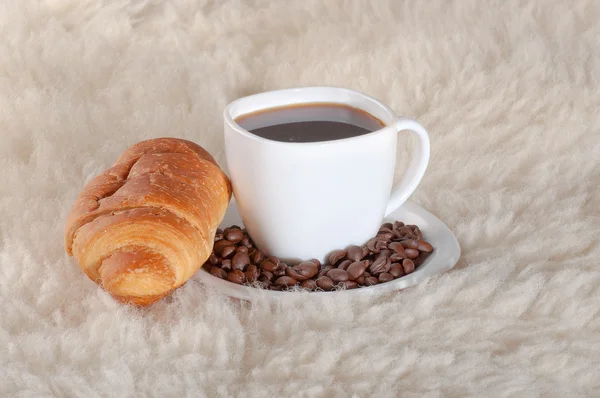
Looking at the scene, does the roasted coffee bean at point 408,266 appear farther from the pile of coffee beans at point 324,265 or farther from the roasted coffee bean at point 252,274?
the roasted coffee bean at point 252,274

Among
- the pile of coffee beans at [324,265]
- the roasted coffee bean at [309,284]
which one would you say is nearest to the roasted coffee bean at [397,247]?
the pile of coffee beans at [324,265]

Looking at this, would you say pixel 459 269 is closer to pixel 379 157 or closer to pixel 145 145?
pixel 379 157

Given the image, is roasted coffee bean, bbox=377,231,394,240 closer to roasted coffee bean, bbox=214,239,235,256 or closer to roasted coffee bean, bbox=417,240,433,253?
roasted coffee bean, bbox=417,240,433,253

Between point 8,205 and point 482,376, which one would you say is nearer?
point 482,376

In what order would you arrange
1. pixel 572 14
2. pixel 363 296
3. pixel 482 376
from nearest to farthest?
pixel 482 376
pixel 363 296
pixel 572 14

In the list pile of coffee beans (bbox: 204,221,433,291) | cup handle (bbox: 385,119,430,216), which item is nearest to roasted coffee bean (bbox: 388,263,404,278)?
pile of coffee beans (bbox: 204,221,433,291)

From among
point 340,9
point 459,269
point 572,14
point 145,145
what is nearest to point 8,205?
point 145,145

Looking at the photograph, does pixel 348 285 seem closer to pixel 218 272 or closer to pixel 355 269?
pixel 355 269
